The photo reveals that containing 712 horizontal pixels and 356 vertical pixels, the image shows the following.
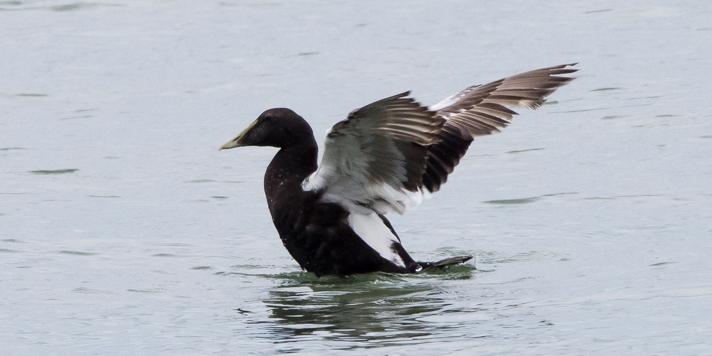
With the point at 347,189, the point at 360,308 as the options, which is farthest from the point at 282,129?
the point at 360,308

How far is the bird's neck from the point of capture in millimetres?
10102

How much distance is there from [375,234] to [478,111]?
1.18 meters

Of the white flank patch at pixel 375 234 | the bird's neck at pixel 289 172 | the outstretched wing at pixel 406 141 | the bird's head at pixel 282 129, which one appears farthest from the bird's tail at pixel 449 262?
the bird's head at pixel 282 129

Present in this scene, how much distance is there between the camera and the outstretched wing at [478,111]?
10.3m

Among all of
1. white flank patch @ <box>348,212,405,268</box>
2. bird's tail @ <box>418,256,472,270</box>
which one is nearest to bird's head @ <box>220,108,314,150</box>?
white flank patch @ <box>348,212,405,268</box>

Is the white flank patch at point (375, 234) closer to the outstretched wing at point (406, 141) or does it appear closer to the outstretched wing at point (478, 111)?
the outstretched wing at point (406, 141)

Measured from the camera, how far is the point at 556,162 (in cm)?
1311

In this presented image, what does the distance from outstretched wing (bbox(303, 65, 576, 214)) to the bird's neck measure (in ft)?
0.36

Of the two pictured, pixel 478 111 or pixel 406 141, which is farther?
pixel 478 111

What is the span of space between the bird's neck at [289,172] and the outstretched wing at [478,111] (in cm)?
70

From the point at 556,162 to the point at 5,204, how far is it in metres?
4.12

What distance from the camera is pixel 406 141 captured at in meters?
9.25

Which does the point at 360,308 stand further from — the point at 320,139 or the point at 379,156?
the point at 320,139

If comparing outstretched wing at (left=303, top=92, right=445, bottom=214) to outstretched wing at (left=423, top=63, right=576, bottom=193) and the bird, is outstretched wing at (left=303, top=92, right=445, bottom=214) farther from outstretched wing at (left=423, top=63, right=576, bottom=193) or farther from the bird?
outstretched wing at (left=423, top=63, right=576, bottom=193)
